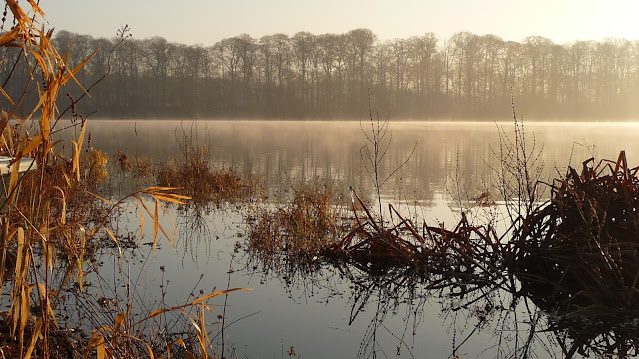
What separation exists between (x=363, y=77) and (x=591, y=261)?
69381mm

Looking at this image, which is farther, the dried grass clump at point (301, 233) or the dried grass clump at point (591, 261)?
the dried grass clump at point (301, 233)

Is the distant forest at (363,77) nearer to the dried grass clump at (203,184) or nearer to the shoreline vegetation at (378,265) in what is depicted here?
the dried grass clump at (203,184)

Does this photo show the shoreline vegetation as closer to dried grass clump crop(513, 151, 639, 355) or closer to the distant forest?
dried grass clump crop(513, 151, 639, 355)

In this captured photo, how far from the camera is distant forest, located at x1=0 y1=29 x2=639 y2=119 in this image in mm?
71125

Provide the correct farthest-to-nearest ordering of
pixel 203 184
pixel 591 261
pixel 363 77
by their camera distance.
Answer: pixel 363 77 < pixel 203 184 < pixel 591 261

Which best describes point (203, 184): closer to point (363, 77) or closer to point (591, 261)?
point (591, 261)

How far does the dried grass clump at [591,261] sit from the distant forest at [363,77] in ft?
213

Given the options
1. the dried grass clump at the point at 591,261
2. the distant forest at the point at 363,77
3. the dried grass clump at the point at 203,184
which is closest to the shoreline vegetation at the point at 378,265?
the dried grass clump at the point at 591,261

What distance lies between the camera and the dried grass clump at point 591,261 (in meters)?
4.70

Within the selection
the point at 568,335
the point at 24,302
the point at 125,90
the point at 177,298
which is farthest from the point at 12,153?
the point at 125,90

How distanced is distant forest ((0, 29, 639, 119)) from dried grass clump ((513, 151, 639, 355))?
64858 mm

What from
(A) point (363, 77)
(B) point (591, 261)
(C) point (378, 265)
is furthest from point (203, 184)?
(A) point (363, 77)

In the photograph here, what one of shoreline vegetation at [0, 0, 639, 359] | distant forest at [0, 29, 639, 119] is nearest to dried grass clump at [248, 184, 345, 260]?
shoreline vegetation at [0, 0, 639, 359]

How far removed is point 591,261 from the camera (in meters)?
5.13
